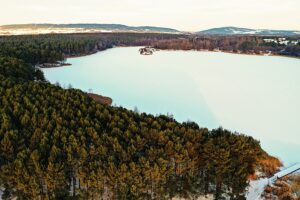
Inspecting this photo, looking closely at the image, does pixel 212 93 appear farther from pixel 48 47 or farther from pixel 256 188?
pixel 48 47

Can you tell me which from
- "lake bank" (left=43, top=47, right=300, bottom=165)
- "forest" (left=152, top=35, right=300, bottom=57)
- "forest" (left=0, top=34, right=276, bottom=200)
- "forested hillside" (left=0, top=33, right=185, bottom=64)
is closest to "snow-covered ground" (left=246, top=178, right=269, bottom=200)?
"forest" (left=0, top=34, right=276, bottom=200)

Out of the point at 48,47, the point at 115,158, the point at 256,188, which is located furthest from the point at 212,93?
the point at 48,47

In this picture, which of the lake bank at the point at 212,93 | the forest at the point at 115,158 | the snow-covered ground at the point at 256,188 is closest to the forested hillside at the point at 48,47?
the lake bank at the point at 212,93

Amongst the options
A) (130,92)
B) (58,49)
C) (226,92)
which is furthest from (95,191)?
(58,49)

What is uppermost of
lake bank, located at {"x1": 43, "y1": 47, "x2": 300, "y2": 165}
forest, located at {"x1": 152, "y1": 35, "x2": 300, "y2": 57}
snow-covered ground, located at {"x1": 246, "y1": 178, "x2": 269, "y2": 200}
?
forest, located at {"x1": 152, "y1": 35, "x2": 300, "y2": 57}

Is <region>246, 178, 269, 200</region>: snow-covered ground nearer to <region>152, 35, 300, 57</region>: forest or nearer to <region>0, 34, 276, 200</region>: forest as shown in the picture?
<region>0, 34, 276, 200</region>: forest

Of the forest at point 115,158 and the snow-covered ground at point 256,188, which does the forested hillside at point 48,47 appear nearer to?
the forest at point 115,158

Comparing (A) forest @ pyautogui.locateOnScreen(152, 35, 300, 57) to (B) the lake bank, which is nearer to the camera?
(B) the lake bank

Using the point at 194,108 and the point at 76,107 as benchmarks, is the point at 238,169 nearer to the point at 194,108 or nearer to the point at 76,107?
the point at 76,107
